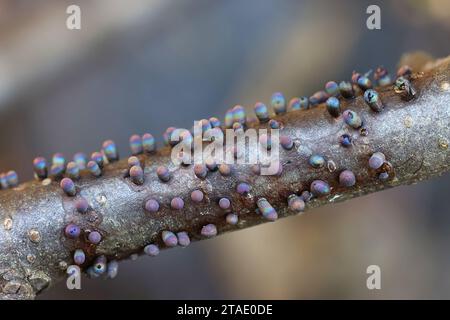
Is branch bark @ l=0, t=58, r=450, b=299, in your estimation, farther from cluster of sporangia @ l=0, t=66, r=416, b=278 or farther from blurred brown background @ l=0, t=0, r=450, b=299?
blurred brown background @ l=0, t=0, r=450, b=299

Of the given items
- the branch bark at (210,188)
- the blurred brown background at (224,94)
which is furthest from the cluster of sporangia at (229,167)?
the blurred brown background at (224,94)

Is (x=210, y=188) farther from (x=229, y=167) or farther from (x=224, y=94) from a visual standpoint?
(x=224, y=94)

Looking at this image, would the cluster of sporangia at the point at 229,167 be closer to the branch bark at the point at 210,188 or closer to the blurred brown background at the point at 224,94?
the branch bark at the point at 210,188

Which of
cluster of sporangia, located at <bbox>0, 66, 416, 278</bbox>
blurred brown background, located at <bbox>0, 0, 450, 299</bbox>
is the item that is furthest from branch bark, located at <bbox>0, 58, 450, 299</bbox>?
blurred brown background, located at <bbox>0, 0, 450, 299</bbox>

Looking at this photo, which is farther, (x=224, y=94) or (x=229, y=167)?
(x=224, y=94)

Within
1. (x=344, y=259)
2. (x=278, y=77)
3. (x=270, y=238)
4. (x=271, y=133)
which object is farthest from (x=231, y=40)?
(x=271, y=133)

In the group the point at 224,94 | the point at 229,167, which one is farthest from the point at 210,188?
the point at 224,94
